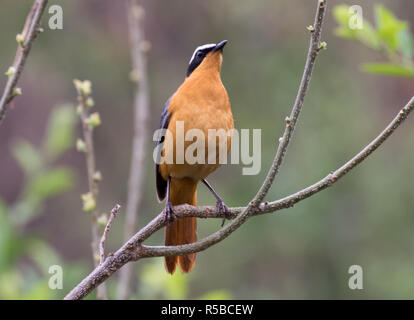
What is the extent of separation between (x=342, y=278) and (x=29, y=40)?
5.54 meters

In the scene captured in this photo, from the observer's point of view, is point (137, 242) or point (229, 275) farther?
point (229, 275)

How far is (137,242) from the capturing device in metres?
2.28

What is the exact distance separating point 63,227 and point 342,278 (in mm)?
4097

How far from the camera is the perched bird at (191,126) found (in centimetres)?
353

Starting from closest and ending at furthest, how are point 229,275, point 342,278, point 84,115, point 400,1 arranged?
1. point 84,115
2. point 342,278
3. point 229,275
4. point 400,1

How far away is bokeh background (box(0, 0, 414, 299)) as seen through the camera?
7090mm

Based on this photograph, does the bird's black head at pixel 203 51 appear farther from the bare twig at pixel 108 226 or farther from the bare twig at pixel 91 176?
the bare twig at pixel 108 226

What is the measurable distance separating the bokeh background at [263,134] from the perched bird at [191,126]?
2930mm

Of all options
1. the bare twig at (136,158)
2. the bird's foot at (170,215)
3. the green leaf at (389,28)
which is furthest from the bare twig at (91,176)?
the green leaf at (389,28)
